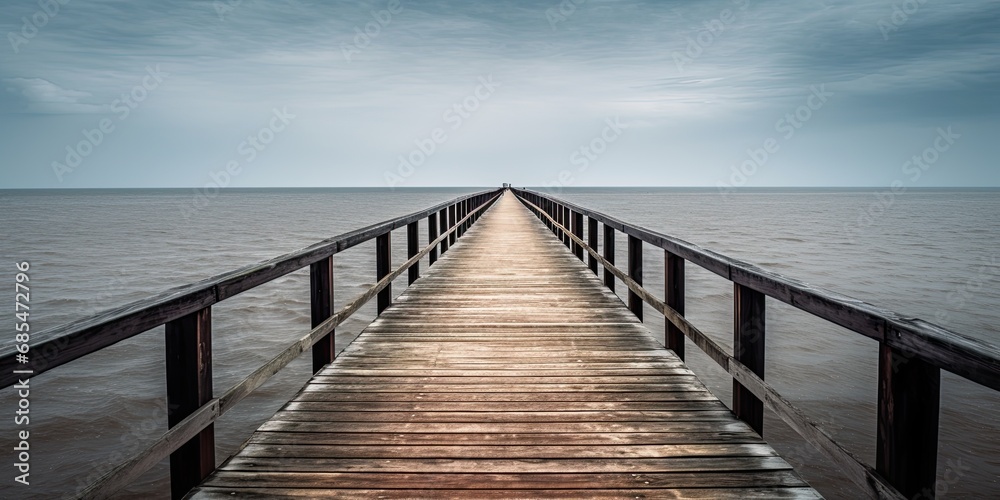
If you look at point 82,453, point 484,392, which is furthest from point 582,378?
point 82,453

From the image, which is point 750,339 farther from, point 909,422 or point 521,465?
point 521,465

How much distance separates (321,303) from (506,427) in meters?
1.66

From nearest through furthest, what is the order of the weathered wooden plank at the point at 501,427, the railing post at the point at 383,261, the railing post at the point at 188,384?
the railing post at the point at 188,384 → the weathered wooden plank at the point at 501,427 → the railing post at the point at 383,261

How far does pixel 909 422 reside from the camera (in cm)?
185

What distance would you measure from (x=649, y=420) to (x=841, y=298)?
4.33 ft

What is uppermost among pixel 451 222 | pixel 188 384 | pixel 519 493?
pixel 451 222

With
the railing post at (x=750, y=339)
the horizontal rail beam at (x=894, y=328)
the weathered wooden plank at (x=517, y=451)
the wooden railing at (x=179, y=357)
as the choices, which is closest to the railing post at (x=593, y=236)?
the railing post at (x=750, y=339)

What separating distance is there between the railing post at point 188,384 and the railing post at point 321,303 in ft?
4.75

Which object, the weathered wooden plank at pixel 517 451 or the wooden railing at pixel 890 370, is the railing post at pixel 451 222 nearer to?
the weathered wooden plank at pixel 517 451

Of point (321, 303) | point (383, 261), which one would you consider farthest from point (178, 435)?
point (383, 261)

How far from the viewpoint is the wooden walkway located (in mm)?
2520

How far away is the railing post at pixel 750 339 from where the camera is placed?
296 cm

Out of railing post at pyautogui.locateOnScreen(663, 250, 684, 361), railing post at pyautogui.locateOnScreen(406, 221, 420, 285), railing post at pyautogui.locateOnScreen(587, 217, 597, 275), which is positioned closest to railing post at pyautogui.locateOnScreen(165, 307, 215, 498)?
railing post at pyautogui.locateOnScreen(663, 250, 684, 361)

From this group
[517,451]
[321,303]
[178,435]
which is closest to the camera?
[178,435]
